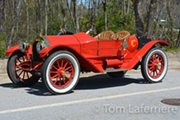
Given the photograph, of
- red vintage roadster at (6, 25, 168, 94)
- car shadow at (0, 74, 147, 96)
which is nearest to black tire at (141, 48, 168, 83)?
red vintage roadster at (6, 25, 168, 94)

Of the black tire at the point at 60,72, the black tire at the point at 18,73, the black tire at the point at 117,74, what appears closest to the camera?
the black tire at the point at 60,72

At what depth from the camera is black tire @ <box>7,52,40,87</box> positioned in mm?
7836

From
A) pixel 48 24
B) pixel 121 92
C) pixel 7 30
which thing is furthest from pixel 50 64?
pixel 48 24

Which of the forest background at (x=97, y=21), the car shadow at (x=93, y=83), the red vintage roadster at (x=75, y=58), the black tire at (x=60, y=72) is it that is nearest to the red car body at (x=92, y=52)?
the red vintage roadster at (x=75, y=58)

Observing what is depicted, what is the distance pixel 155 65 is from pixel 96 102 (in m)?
2.53

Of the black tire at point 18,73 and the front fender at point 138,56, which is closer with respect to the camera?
the black tire at point 18,73

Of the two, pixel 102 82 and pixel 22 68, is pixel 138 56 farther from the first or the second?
pixel 22 68

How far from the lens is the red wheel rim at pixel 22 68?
7704mm

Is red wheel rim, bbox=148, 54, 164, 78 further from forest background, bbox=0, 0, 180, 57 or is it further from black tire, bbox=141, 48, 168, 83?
forest background, bbox=0, 0, 180, 57

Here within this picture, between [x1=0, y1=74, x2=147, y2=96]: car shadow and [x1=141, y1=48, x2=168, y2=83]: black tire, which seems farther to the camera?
[x1=141, y1=48, x2=168, y2=83]: black tire

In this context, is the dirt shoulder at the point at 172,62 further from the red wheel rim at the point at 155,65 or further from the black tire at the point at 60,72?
the black tire at the point at 60,72

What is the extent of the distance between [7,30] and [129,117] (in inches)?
489

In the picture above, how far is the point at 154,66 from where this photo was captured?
27.5ft

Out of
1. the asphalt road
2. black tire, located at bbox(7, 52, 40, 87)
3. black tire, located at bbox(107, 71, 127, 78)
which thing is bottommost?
the asphalt road
